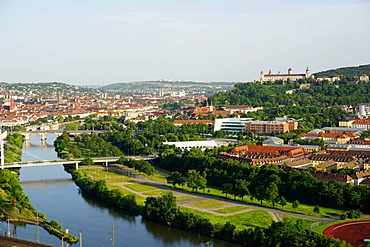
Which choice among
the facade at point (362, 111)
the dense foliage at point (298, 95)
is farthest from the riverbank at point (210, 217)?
the dense foliage at point (298, 95)

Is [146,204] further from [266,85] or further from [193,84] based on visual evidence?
[193,84]

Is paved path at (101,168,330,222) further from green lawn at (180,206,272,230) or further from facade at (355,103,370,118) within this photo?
facade at (355,103,370,118)

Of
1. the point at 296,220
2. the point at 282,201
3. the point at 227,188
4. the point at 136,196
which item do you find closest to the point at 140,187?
the point at 136,196

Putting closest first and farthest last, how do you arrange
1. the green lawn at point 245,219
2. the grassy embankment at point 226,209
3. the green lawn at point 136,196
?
the green lawn at point 245,219, the grassy embankment at point 226,209, the green lawn at point 136,196

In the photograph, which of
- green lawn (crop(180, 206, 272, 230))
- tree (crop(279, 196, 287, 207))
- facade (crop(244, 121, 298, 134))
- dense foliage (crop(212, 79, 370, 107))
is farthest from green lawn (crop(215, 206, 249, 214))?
dense foliage (crop(212, 79, 370, 107))

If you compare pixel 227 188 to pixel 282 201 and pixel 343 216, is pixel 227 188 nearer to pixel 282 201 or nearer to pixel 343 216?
pixel 282 201

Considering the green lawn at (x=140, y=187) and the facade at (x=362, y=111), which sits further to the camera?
the facade at (x=362, y=111)

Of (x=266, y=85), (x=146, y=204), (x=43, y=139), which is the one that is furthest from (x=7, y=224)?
(x=266, y=85)

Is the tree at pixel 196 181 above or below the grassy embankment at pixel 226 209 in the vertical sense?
above

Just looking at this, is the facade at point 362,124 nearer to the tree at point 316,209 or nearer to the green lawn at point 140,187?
the green lawn at point 140,187
